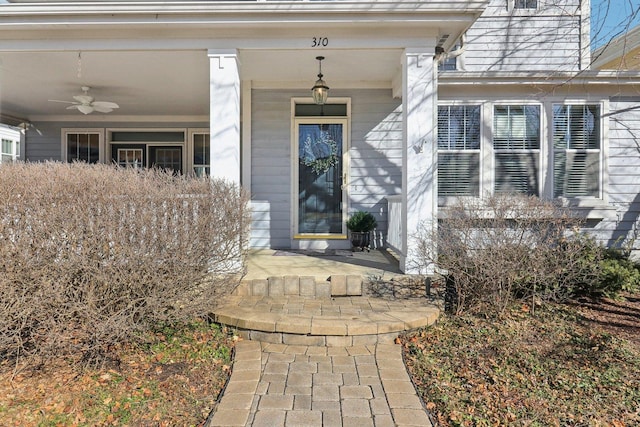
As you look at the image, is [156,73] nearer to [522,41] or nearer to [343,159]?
[343,159]

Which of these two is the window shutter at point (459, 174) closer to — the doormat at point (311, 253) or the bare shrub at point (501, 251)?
the doormat at point (311, 253)

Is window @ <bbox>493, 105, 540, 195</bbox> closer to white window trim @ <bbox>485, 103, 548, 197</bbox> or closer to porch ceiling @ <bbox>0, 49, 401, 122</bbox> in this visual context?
white window trim @ <bbox>485, 103, 548, 197</bbox>

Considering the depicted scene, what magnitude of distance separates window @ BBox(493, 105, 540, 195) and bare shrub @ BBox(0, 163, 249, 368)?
5.15 m

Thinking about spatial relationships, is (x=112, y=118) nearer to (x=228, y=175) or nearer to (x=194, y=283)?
(x=228, y=175)

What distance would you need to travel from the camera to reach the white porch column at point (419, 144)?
477 cm

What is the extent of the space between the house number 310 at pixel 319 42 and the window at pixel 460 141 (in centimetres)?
266

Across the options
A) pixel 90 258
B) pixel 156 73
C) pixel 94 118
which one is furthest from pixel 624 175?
pixel 94 118

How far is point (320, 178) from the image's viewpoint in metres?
6.93

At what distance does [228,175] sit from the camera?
480 centimetres

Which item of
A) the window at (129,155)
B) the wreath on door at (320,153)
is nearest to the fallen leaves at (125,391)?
the wreath on door at (320,153)

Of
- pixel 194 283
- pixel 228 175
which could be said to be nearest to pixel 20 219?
pixel 194 283

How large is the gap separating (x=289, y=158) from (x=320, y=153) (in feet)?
1.74

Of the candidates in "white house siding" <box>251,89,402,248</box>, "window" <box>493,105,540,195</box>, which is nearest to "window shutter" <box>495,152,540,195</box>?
"window" <box>493,105,540,195</box>

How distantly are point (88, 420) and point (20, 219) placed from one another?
1.50 meters
